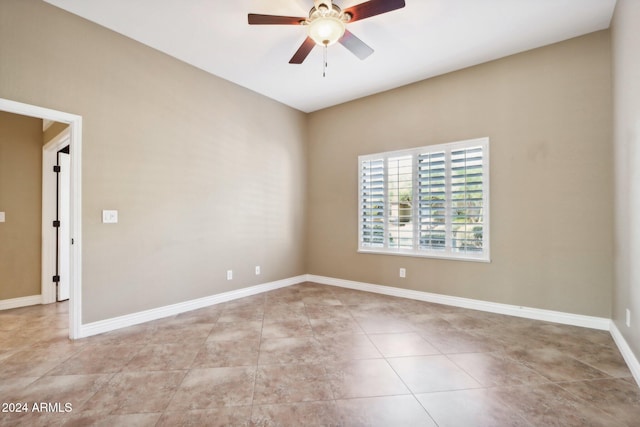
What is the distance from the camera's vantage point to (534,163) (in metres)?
3.34

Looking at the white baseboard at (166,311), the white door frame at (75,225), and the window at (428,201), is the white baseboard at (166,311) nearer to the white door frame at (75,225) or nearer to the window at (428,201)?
the white door frame at (75,225)

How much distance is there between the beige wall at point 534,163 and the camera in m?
3.04

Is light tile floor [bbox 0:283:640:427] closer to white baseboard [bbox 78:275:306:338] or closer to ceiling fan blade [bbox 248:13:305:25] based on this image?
white baseboard [bbox 78:275:306:338]

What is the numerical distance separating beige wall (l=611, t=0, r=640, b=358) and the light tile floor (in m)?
0.49

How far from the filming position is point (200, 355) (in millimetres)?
2506

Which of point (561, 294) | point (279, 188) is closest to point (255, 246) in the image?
point (279, 188)

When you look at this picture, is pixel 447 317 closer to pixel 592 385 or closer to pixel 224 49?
pixel 592 385

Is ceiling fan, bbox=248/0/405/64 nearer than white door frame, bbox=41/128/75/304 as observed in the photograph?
Yes

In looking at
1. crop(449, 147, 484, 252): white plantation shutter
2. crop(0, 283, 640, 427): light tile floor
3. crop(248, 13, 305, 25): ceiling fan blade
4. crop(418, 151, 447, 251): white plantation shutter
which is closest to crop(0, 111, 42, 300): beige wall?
crop(0, 283, 640, 427): light tile floor

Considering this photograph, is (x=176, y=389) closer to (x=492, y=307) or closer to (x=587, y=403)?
(x=587, y=403)

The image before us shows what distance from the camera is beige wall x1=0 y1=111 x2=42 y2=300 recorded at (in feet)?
12.7

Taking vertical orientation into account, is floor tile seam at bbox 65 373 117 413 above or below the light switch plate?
below

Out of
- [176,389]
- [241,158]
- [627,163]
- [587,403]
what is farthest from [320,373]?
[241,158]

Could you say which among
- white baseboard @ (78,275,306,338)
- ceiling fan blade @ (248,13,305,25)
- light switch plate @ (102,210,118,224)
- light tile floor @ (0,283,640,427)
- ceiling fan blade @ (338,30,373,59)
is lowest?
light tile floor @ (0,283,640,427)
